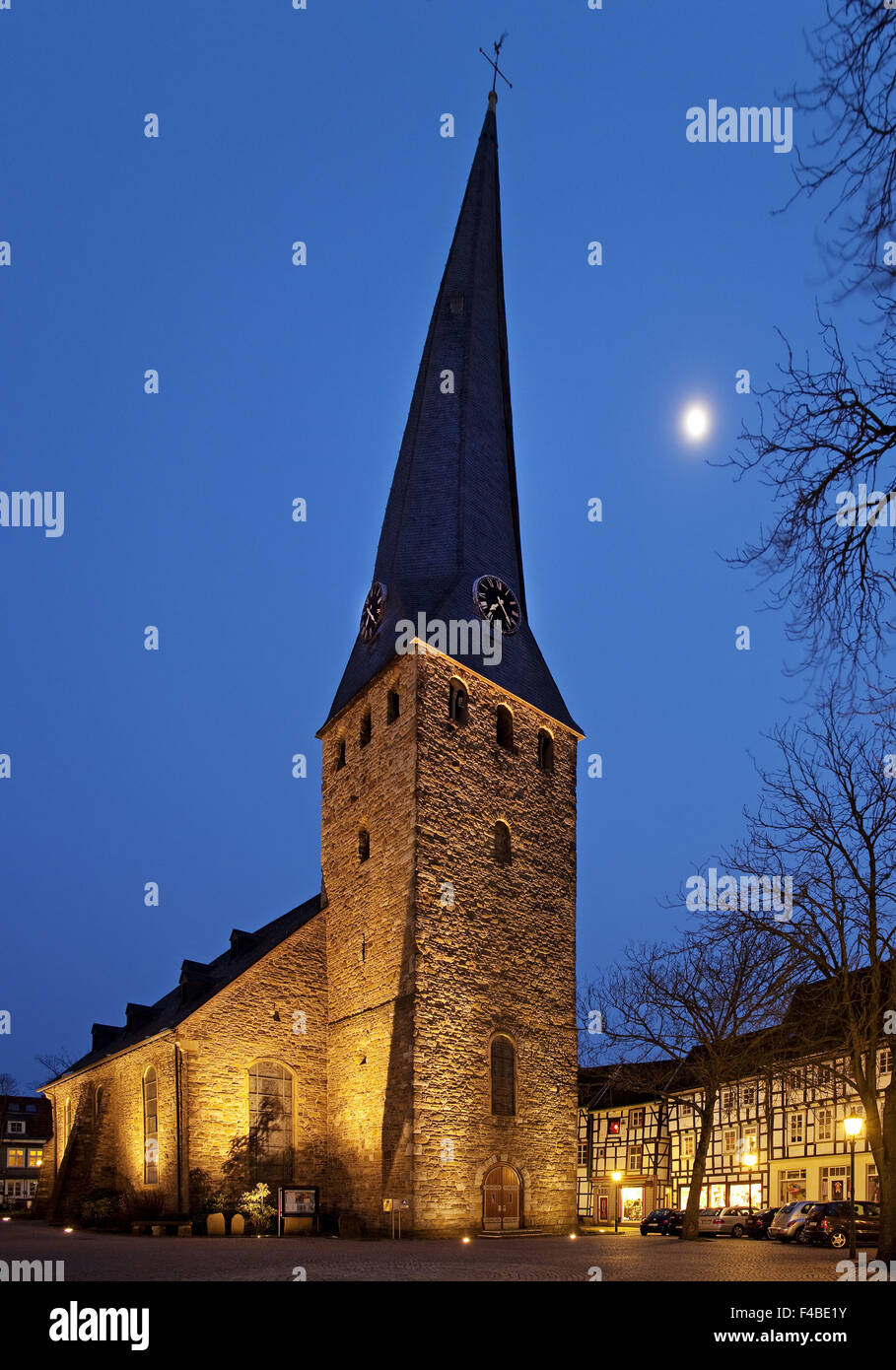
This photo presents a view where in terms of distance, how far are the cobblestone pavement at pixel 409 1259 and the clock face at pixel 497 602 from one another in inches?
626

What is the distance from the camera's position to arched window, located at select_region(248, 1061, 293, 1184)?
92.2ft

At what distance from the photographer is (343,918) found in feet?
99.6

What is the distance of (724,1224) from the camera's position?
32.3m

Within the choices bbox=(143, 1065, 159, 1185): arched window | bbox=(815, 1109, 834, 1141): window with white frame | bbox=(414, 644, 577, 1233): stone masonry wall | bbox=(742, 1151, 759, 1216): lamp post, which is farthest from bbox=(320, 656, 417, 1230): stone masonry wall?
bbox=(742, 1151, 759, 1216): lamp post

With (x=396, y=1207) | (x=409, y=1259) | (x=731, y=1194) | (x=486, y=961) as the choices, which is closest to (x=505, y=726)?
(x=486, y=961)

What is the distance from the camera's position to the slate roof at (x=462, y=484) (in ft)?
102

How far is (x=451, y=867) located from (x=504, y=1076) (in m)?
5.30

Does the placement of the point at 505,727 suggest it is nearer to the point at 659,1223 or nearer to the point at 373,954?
the point at 373,954

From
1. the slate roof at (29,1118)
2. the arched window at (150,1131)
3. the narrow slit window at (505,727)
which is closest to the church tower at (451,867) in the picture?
the narrow slit window at (505,727)

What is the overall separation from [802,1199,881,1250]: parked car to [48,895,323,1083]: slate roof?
48.5 feet

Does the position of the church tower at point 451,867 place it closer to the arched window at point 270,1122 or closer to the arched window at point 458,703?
the arched window at point 458,703

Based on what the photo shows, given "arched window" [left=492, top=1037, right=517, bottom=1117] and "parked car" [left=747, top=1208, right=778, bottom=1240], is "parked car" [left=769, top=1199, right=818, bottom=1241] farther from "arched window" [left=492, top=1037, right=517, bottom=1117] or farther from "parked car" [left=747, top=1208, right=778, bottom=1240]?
"arched window" [left=492, top=1037, right=517, bottom=1117]

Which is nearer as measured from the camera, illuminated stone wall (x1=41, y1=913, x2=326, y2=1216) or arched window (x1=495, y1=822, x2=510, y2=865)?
illuminated stone wall (x1=41, y1=913, x2=326, y2=1216)
